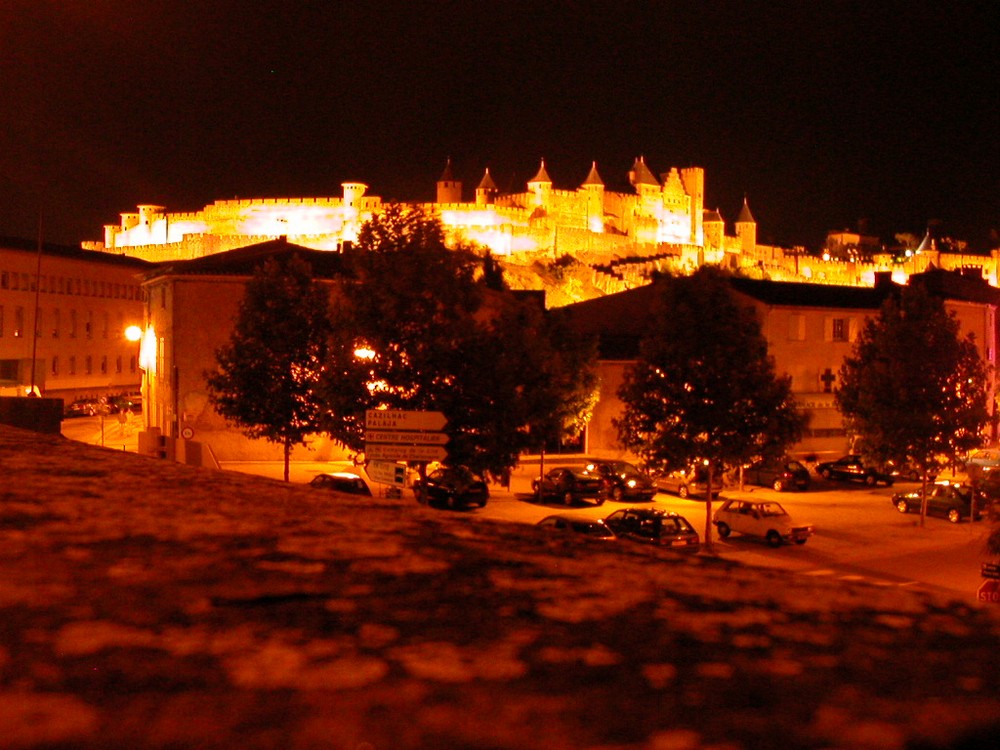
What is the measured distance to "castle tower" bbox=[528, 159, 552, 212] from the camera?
405ft

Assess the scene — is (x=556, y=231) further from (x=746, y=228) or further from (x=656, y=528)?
(x=656, y=528)

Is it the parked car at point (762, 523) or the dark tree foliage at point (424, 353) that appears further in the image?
the parked car at point (762, 523)

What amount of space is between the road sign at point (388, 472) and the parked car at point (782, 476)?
23.0 metres

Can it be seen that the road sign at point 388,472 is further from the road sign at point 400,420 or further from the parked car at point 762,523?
the parked car at point 762,523

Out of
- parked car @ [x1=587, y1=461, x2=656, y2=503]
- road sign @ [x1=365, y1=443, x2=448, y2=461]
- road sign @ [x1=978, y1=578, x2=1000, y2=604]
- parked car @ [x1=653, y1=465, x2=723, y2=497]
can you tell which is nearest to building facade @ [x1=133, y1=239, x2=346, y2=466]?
parked car @ [x1=587, y1=461, x2=656, y2=503]

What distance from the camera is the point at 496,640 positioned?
2129 mm

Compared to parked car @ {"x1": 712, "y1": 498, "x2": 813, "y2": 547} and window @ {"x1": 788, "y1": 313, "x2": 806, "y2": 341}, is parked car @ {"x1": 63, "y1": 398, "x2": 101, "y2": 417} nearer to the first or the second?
parked car @ {"x1": 712, "y1": 498, "x2": 813, "y2": 547}

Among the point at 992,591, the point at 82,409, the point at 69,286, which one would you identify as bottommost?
the point at 992,591

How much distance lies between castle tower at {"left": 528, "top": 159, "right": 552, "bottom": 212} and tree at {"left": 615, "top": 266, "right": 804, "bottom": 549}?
101513 millimetres

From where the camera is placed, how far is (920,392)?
28.0 m

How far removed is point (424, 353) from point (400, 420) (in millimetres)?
3972

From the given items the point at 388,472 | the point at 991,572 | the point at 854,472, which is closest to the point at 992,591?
the point at 991,572

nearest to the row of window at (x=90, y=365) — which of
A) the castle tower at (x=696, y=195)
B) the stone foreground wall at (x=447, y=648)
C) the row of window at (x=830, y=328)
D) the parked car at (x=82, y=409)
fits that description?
the parked car at (x=82, y=409)

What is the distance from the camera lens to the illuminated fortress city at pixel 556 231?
110m
